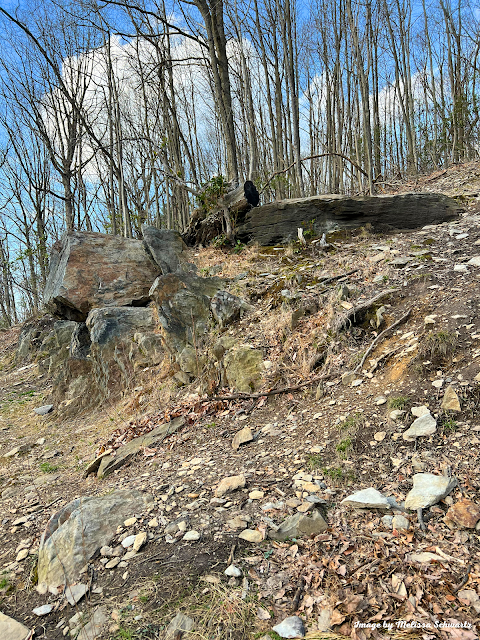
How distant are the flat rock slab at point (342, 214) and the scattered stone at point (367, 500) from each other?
5021mm

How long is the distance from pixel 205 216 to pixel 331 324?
15.8 feet

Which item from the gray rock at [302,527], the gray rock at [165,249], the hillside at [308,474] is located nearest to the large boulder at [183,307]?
the hillside at [308,474]

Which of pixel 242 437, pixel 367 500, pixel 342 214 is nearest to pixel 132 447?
pixel 242 437

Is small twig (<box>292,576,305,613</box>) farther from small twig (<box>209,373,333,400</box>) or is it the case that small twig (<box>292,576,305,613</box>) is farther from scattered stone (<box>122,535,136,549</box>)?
small twig (<box>209,373,333,400</box>)

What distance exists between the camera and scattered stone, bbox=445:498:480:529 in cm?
184

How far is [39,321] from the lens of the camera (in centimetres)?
1131

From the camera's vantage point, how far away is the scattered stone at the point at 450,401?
254 cm

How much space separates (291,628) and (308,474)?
1.06 meters

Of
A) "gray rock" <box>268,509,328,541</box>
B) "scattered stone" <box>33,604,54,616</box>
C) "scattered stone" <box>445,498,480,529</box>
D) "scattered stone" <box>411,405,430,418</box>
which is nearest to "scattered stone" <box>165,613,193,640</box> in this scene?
"gray rock" <box>268,509,328,541</box>

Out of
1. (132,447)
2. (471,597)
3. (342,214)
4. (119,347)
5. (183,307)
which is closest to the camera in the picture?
(471,597)

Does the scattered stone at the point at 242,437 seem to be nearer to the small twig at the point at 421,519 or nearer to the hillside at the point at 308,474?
the hillside at the point at 308,474

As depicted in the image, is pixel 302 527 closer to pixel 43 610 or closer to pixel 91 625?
pixel 91 625

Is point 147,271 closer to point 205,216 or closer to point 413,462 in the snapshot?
point 205,216

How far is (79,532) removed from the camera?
7.99 ft
